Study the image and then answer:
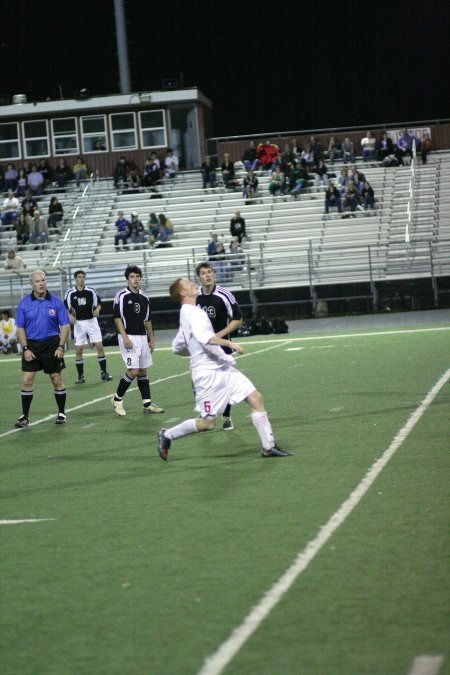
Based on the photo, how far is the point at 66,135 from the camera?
46.0m

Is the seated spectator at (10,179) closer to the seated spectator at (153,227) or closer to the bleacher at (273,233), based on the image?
the bleacher at (273,233)

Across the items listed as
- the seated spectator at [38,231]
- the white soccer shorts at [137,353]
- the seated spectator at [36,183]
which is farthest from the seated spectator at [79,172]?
the white soccer shorts at [137,353]

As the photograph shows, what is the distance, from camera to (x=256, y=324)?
30188 millimetres

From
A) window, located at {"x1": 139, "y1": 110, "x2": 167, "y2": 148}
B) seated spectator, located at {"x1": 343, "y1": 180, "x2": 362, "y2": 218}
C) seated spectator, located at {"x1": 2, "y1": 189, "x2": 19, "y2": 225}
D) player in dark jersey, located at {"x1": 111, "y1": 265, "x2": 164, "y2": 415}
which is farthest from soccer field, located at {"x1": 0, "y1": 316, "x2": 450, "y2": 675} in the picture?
window, located at {"x1": 139, "y1": 110, "x2": 167, "y2": 148}

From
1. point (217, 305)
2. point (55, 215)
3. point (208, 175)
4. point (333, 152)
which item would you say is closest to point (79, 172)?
point (55, 215)

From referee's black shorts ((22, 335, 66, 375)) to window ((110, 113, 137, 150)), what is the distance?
1301 inches

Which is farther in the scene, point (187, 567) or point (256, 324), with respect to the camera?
point (256, 324)

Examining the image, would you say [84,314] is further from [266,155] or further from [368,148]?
[368,148]

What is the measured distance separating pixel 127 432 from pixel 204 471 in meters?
3.17

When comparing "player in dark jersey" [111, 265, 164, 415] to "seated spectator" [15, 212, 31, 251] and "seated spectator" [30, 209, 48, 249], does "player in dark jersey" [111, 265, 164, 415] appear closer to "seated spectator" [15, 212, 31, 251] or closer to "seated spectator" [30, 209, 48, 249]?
"seated spectator" [30, 209, 48, 249]

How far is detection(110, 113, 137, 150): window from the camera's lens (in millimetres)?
45438

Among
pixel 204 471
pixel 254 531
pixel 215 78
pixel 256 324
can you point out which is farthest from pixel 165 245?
pixel 254 531

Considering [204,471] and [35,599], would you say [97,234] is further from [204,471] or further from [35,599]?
[35,599]

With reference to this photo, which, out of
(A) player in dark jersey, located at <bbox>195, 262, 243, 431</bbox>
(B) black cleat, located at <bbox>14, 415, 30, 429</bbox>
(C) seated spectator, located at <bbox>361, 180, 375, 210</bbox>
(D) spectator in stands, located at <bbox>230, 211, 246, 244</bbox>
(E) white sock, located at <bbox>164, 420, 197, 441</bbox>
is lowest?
(B) black cleat, located at <bbox>14, 415, 30, 429</bbox>
